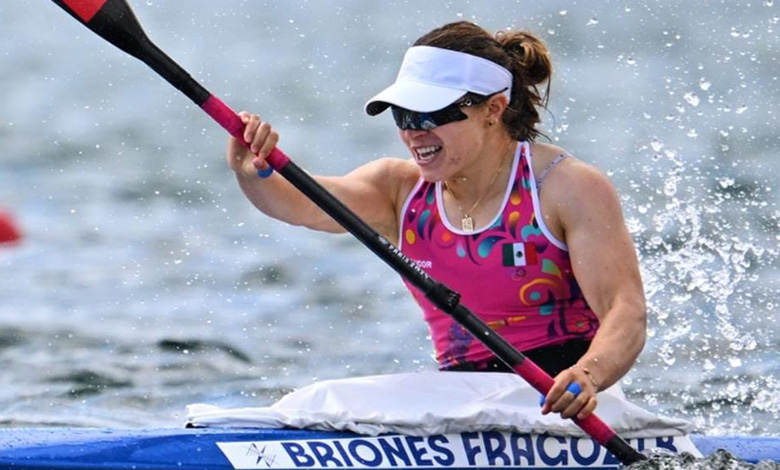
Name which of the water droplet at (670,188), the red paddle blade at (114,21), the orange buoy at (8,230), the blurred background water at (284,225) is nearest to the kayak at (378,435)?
the red paddle blade at (114,21)

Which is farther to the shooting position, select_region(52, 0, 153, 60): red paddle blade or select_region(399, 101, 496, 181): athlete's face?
select_region(399, 101, 496, 181): athlete's face

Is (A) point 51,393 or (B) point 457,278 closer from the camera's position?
(B) point 457,278

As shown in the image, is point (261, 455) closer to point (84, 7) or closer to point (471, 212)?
point (471, 212)

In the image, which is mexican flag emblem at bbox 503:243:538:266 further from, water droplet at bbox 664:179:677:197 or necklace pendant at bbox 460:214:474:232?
water droplet at bbox 664:179:677:197

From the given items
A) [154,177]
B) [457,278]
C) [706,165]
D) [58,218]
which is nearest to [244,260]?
[58,218]

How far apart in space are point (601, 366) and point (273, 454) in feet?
2.61

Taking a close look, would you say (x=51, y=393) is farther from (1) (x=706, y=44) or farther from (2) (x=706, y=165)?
(1) (x=706, y=44)

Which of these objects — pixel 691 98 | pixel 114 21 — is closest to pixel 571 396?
pixel 114 21

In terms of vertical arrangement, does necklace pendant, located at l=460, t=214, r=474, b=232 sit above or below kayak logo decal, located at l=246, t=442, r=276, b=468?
above

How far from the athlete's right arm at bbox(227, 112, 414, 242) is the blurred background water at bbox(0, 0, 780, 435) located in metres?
1.82

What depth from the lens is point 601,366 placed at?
361cm

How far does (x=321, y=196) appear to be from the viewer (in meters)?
3.69

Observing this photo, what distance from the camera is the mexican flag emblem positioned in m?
3.92

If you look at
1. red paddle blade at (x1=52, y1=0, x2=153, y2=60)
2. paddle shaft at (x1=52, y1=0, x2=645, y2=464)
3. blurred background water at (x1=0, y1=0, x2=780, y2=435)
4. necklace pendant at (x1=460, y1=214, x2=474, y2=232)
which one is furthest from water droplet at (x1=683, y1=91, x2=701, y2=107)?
red paddle blade at (x1=52, y1=0, x2=153, y2=60)
